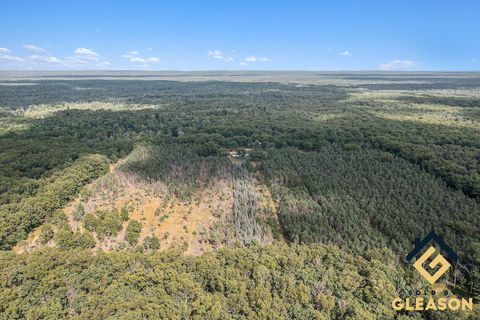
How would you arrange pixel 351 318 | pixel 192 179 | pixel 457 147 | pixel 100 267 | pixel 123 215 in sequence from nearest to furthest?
pixel 351 318 < pixel 100 267 < pixel 123 215 < pixel 192 179 < pixel 457 147

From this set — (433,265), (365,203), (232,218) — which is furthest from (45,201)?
(433,265)


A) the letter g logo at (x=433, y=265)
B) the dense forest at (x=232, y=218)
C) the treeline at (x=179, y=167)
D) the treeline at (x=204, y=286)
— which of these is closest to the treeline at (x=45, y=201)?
the dense forest at (x=232, y=218)

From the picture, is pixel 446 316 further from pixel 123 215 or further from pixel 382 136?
pixel 382 136

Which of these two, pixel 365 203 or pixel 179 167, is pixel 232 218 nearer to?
pixel 179 167

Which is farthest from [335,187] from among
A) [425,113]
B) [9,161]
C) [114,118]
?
[425,113]

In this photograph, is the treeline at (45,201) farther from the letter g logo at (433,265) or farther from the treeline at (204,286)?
the letter g logo at (433,265)

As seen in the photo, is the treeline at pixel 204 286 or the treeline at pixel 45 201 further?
the treeline at pixel 45 201
